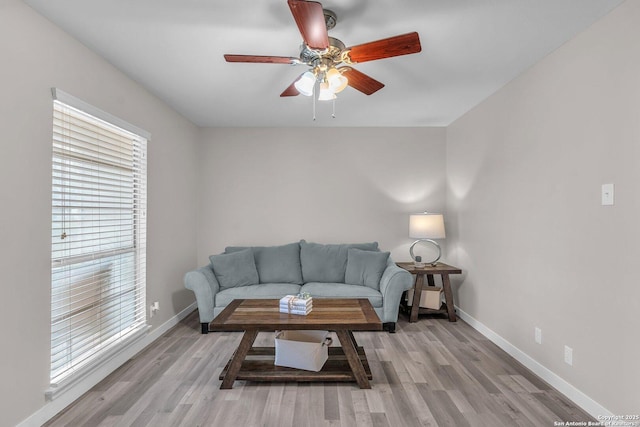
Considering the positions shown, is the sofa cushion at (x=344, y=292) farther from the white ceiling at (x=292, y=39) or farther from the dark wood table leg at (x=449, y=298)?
the white ceiling at (x=292, y=39)

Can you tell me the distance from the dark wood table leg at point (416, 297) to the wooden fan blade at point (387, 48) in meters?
2.84

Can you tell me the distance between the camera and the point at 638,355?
1.97 m

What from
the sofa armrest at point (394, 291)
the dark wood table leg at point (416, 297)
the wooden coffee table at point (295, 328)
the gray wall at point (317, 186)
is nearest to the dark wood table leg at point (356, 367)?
the wooden coffee table at point (295, 328)

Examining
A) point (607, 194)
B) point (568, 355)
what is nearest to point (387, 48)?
point (607, 194)

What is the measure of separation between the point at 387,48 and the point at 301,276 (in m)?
3.15

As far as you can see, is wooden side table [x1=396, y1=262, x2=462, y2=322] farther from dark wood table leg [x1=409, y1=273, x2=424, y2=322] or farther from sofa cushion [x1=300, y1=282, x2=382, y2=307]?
sofa cushion [x1=300, y1=282, x2=382, y2=307]

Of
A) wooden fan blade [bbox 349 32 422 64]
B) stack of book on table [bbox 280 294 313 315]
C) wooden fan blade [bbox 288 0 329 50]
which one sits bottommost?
stack of book on table [bbox 280 294 313 315]

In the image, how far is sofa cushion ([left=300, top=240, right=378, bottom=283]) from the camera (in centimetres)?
450

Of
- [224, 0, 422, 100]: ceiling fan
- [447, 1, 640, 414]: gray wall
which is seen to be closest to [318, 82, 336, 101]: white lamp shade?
[224, 0, 422, 100]: ceiling fan

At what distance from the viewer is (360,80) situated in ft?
8.34

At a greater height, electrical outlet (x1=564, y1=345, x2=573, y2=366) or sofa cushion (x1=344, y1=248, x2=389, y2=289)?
sofa cushion (x1=344, y1=248, x2=389, y2=289)

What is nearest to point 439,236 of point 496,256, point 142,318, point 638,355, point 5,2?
point 496,256

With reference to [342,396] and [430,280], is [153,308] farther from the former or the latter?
[430,280]

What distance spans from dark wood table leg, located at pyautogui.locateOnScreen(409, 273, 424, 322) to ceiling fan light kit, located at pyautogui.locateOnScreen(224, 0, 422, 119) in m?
2.56
